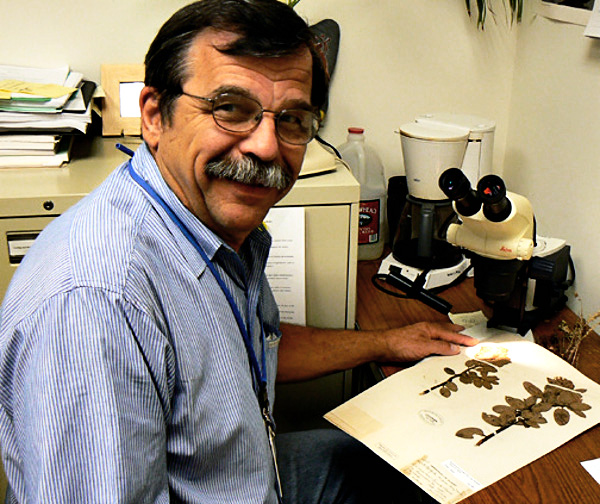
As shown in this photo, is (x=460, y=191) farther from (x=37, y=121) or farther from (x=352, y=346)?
(x=37, y=121)

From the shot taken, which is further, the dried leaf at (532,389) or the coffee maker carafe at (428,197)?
the coffee maker carafe at (428,197)

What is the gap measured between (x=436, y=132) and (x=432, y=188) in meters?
0.15

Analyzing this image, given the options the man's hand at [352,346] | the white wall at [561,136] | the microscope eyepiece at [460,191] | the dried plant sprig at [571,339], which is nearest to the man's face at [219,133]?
the microscope eyepiece at [460,191]

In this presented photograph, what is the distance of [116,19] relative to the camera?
188 centimetres

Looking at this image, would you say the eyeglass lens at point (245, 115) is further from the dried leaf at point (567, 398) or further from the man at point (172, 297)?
the dried leaf at point (567, 398)

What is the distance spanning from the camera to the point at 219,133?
1.02 metres

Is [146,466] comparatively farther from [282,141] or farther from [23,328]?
[282,141]

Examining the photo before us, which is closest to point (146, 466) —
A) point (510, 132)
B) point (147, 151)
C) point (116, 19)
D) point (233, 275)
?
point (233, 275)

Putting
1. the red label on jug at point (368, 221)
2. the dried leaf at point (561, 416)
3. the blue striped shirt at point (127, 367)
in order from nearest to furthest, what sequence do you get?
the blue striped shirt at point (127, 367) → the dried leaf at point (561, 416) → the red label on jug at point (368, 221)

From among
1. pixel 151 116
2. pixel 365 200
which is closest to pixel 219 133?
pixel 151 116

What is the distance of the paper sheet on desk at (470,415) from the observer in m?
1.11

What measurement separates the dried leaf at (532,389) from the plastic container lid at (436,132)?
0.69 metres

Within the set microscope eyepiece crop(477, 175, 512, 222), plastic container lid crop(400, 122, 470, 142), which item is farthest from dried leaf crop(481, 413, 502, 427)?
plastic container lid crop(400, 122, 470, 142)

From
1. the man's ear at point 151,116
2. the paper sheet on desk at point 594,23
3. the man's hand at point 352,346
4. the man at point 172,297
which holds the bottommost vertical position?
the man's hand at point 352,346
